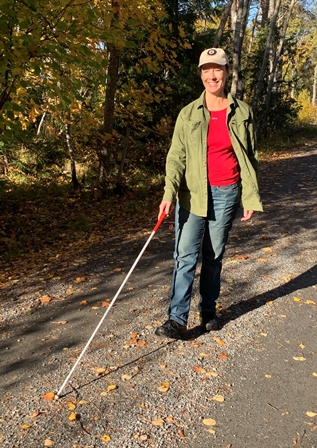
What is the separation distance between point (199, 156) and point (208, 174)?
170 mm

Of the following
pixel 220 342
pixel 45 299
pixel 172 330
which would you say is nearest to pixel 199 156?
pixel 172 330

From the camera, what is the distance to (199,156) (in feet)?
11.5

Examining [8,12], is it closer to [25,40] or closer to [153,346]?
[25,40]

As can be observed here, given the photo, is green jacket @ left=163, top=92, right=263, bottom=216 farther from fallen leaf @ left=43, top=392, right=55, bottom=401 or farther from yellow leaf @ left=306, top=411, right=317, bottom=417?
fallen leaf @ left=43, top=392, right=55, bottom=401

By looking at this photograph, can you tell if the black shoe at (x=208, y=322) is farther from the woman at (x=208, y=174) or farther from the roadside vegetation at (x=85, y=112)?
the roadside vegetation at (x=85, y=112)

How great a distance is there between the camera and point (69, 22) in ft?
19.1

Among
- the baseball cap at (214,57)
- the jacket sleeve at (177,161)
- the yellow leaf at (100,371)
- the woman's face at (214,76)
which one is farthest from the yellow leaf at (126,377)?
the baseball cap at (214,57)

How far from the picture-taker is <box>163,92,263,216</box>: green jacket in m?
3.44

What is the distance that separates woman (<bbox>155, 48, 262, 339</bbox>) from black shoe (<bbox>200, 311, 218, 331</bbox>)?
26 centimetres

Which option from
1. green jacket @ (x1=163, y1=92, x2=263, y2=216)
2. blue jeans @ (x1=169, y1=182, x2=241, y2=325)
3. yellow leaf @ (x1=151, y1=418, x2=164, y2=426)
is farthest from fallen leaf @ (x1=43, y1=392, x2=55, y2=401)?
green jacket @ (x1=163, y1=92, x2=263, y2=216)

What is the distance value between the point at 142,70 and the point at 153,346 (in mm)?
11007

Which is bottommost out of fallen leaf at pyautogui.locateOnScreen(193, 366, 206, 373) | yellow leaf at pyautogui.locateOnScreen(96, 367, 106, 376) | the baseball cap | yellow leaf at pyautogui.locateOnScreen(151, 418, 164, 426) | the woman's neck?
fallen leaf at pyautogui.locateOnScreen(193, 366, 206, 373)

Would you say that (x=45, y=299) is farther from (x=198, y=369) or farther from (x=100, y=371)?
(x=198, y=369)

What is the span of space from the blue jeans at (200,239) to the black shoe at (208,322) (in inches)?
11.0
